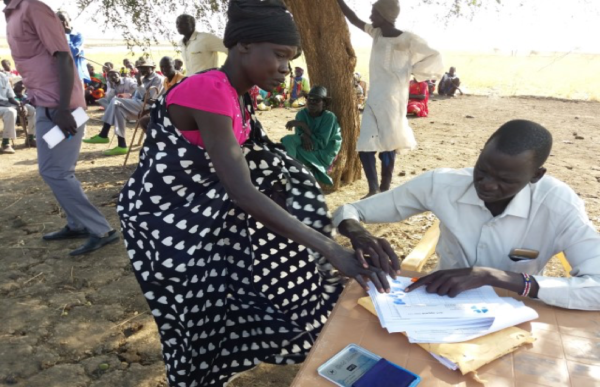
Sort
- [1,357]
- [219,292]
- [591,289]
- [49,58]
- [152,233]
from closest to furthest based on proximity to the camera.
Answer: [591,289] → [152,233] → [219,292] → [1,357] → [49,58]

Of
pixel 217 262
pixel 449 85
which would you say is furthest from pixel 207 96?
pixel 449 85

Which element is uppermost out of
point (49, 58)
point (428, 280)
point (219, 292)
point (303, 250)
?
point (49, 58)

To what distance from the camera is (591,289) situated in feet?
4.58

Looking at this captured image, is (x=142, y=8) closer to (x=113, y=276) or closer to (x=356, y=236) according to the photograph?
(x=113, y=276)

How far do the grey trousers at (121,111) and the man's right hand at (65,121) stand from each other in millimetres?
3858

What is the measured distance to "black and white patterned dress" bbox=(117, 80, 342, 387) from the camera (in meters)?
1.75

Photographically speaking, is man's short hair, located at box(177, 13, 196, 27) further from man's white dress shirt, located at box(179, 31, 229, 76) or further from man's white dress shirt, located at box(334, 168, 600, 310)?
man's white dress shirt, located at box(334, 168, 600, 310)

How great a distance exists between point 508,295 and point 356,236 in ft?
1.66

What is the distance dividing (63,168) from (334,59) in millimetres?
2917

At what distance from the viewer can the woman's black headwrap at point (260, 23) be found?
1.59 meters

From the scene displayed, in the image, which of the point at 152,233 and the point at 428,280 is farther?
A: the point at 152,233

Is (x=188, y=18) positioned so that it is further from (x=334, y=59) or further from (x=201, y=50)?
(x=334, y=59)

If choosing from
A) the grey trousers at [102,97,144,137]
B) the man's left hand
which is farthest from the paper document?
the grey trousers at [102,97,144,137]

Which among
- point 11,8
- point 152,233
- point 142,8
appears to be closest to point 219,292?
point 152,233
